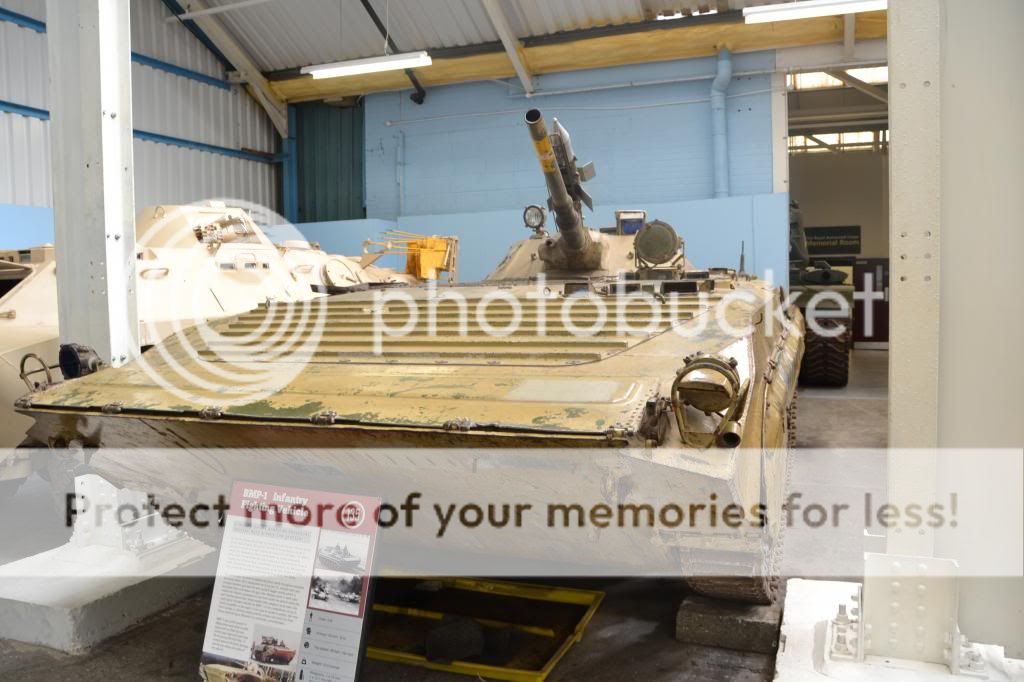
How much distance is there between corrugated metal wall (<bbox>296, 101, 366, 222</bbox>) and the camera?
16047mm

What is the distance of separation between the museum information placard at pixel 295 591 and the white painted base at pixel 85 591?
3.55ft

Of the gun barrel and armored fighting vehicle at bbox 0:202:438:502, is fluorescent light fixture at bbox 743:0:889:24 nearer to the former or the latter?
the gun barrel

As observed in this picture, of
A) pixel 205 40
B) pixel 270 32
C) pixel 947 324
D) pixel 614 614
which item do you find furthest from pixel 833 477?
pixel 205 40

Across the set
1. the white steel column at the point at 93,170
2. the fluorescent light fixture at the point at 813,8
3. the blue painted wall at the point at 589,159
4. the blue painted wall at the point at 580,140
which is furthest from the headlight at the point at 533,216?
the blue painted wall at the point at 580,140

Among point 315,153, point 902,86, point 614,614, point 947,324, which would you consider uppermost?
point 315,153

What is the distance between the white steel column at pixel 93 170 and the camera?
13.1ft

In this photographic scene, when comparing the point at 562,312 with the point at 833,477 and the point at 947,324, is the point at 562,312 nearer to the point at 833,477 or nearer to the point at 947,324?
the point at 947,324

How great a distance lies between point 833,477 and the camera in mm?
6082

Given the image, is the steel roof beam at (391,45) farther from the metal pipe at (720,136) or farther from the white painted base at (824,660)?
the white painted base at (824,660)

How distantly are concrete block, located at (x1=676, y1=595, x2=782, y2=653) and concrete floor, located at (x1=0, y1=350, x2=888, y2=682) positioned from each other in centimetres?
4

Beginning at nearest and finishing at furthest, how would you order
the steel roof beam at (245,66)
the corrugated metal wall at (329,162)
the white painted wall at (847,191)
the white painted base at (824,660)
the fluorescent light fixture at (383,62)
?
the white painted base at (824,660) < the fluorescent light fixture at (383,62) < the steel roof beam at (245,66) < the corrugated metal wall at (329,162) < the white painted wall at (847,191)

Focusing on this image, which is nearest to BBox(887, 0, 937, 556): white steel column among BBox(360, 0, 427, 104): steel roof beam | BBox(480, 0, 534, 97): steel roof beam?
BBox(480, 0, 534, 97): steel roof beam

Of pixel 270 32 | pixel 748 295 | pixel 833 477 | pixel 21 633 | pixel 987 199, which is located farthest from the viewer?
pixel 270 32

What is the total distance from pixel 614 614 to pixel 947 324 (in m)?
2.14
